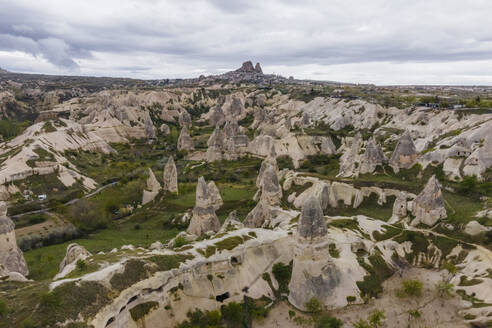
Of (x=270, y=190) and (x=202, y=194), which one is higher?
(x=202, y=194)

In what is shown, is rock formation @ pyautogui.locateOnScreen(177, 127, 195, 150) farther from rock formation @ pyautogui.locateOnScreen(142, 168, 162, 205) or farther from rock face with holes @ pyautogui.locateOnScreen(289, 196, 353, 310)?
rock face with holes @ pyautogui.locateOnScreen(289, 196, 353, 310)

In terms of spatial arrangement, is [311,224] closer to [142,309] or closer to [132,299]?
[142,309]

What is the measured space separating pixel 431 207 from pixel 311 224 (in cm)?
1978

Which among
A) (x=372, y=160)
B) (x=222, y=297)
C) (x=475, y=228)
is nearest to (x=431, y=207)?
(x=475, y=228)

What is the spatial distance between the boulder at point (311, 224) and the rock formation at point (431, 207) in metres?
18.2

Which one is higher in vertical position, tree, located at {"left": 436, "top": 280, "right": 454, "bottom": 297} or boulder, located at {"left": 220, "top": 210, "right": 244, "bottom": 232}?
boulder, located at {"left": 220, "top": 210, "right": 244, "bottom": 232}

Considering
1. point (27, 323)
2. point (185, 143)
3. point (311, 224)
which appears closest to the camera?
point (27, 323)

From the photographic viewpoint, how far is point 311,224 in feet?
94.5

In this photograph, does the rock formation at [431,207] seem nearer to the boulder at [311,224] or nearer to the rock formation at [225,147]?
the boulder at [311,224]

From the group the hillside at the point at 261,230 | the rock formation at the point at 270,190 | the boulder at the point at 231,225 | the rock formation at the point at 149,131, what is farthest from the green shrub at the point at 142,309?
the rock formation at the point at 149,131

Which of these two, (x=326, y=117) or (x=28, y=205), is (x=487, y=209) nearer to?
(x=28, y=205)

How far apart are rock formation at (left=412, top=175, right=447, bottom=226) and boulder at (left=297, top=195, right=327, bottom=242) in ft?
59.6

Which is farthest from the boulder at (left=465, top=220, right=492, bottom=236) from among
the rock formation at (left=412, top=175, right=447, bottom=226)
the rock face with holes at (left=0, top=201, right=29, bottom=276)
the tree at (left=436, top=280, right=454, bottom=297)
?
the rock face with holes at (left=0, top=201, right=29, bottom=276)

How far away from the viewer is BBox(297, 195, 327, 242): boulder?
94.5ft
